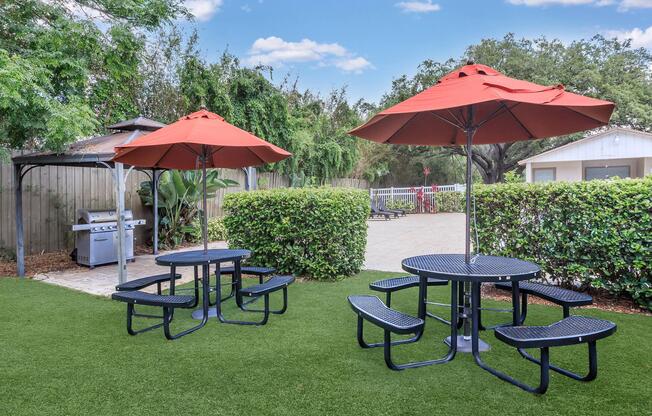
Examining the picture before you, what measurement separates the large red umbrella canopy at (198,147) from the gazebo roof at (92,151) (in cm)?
107

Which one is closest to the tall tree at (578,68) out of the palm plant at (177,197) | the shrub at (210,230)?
the shrub at (210,230)

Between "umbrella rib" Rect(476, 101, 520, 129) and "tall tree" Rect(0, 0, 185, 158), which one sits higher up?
"tall tree" Rect(0, 0, 185, 158)

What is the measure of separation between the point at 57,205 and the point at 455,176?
26.6m

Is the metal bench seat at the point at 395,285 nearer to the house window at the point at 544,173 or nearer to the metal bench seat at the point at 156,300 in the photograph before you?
the metal bench seat at the point at 156,300

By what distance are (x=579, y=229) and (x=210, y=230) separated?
→ 8.33 metres

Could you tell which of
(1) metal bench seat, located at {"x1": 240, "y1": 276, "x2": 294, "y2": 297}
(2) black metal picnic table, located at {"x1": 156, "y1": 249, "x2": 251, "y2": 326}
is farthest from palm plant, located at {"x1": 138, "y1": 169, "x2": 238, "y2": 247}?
(1) metal bench seat, located at {"x1": 240, "y1": 276, "x2": 294, "y2": 297}

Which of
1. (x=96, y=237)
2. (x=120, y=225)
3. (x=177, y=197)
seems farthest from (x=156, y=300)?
(x=177, y=197)

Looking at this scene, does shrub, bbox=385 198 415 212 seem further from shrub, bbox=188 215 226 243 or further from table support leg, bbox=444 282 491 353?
table support leg, bbox=444 282 491 353

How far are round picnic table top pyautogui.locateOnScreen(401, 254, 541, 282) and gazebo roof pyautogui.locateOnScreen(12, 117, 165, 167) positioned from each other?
14.7 feet

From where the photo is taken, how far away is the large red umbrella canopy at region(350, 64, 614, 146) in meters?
2.71

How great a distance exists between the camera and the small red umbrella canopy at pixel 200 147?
12.4 feet

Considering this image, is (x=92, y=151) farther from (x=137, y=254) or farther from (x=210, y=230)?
(x=210, y=230)

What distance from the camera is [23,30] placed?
7066 mm

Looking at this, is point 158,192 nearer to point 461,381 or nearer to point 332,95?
point 461,381
